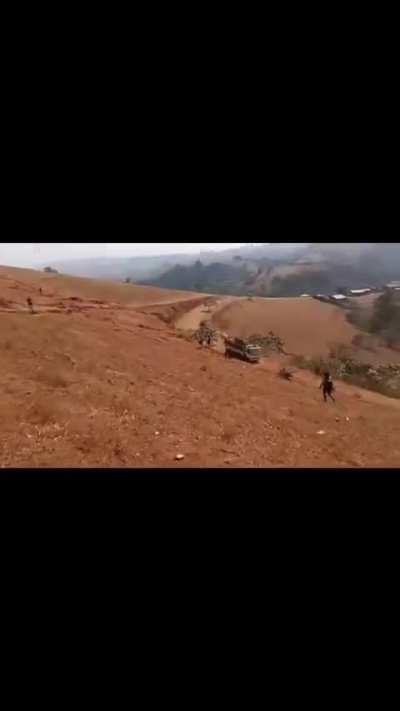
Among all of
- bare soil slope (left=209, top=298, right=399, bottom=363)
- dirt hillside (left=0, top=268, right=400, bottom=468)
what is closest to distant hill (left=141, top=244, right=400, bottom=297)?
bare soil slope (left=209, top=298, right=399, bottom=363)

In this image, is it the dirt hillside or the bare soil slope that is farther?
the bare soil slope

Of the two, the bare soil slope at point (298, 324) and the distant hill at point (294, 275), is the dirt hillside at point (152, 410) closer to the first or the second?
the bare soil slope at point (298, 324)

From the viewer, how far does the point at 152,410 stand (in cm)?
960

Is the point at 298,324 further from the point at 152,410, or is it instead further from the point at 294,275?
the point at 294,275

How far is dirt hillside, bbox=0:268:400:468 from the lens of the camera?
7.48 meters

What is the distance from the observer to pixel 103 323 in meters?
17.5

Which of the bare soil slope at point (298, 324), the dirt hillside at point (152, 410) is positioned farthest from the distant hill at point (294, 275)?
the dirt hillside at point (152, 410)

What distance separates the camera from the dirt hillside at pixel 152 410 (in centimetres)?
748

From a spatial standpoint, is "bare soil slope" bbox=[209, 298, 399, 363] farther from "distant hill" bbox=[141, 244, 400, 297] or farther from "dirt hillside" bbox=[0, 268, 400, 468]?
"distant hill" bbox=[141, 244, 400, 297]
